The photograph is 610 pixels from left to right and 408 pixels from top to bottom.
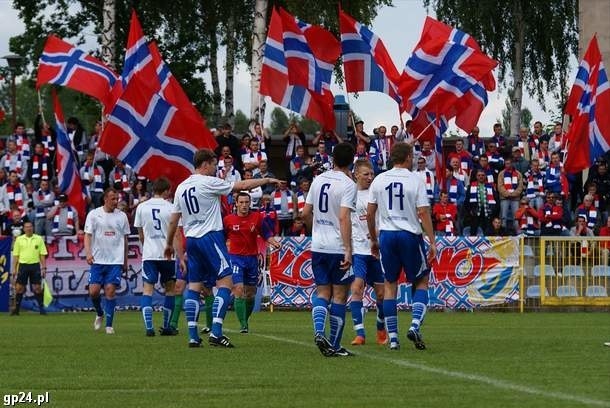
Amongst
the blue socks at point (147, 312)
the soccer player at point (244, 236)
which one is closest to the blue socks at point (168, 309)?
the blue socks at point (147, 312)

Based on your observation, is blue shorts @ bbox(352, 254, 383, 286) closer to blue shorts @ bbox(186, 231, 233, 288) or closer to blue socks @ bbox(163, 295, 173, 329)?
blue shorts @ bbox(186, 231, 233, 288)

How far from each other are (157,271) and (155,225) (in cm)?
68

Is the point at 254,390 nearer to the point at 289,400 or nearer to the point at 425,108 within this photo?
the point at 289,400

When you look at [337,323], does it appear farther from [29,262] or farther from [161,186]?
[29,262]

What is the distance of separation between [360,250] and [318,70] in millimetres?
10498

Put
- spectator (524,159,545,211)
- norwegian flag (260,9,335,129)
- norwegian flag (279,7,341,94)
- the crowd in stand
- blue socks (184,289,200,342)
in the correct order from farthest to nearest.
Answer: spectator (524,159,545,211)
the crowd in stand
norwegian flag (279,7,341,94)
norwegian flag (260,9,335,129)
blue socks (184,289,200,342)

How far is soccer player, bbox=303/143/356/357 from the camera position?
15.4m

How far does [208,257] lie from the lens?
1717 centimetres

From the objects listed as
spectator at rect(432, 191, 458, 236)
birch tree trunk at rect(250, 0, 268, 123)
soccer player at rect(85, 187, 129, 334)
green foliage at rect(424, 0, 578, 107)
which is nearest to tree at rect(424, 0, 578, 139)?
green foliage at rect(424, 0, 578, 107)

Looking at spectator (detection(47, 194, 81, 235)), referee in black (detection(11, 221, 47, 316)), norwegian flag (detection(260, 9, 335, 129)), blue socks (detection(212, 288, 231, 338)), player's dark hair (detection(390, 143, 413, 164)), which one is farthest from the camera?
spectator (detection(47, 194, 81, 235))

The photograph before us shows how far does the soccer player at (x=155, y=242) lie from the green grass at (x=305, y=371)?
0.43m

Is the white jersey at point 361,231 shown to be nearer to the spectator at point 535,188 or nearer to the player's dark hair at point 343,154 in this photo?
the player's dark hair at point 343,154

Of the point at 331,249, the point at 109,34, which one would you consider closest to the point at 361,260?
the point at 331,249

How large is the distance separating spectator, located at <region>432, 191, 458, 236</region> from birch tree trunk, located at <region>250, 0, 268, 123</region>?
1089cm
